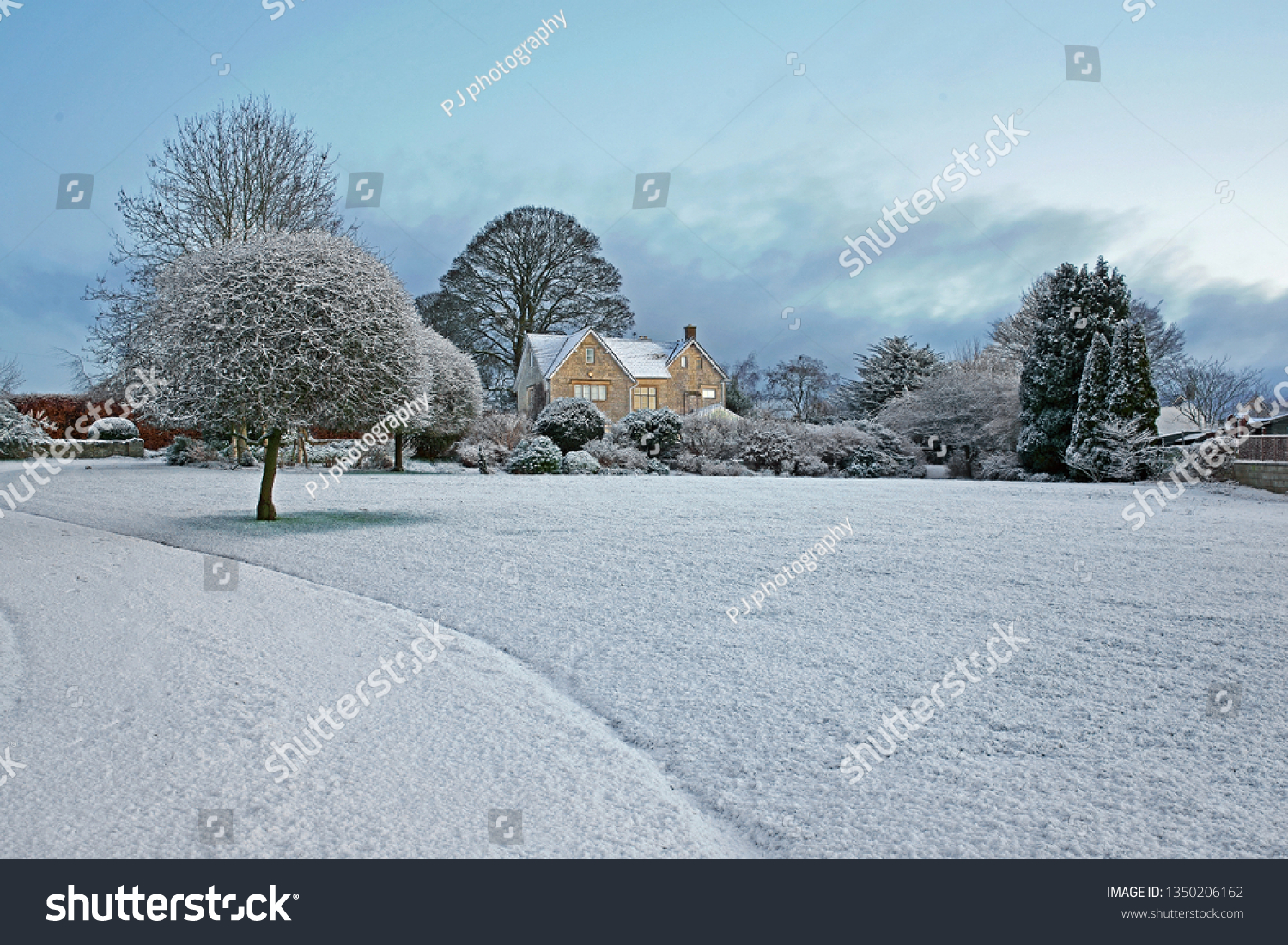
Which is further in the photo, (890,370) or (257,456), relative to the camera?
(890,370)

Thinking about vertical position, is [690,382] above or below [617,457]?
above

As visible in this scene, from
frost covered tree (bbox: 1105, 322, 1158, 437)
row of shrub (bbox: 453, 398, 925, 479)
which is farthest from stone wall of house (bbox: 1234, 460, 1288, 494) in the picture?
row of shrub (bbox: 453, 398, 925, 479)

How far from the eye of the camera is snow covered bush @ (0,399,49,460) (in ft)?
69.4

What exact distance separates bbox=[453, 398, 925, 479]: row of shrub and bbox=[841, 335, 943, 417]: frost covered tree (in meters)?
7.85

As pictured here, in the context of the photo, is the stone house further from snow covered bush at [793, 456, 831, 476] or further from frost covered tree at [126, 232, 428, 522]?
frost covered tree at [126, 232, 428, 522]

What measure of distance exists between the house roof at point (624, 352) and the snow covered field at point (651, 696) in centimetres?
2616

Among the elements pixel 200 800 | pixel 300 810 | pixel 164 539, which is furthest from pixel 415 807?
pixel 164 539

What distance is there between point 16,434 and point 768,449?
74.6ft

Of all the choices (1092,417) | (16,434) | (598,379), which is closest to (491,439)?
(598,379)

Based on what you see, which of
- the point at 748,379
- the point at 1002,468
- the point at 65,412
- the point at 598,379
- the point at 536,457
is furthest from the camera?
the point at 748,379

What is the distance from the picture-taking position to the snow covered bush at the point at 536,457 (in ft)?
61.3

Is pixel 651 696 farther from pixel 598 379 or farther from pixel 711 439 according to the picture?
pixel 598 379

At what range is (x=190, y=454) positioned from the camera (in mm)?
20750
